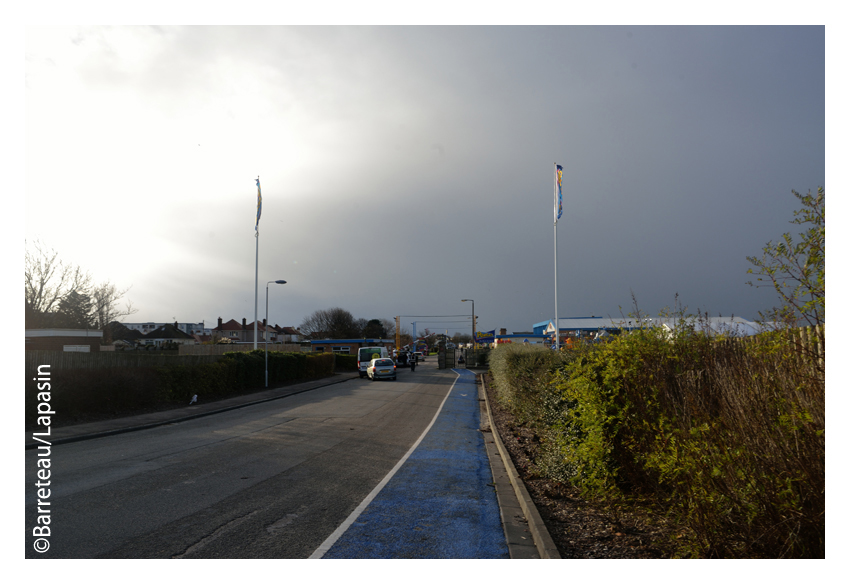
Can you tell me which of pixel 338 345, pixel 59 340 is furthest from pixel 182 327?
pixel 59 340

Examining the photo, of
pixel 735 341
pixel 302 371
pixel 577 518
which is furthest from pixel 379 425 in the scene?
pixel 302 371

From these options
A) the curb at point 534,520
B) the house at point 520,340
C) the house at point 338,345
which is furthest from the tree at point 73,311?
the house at point 338,345

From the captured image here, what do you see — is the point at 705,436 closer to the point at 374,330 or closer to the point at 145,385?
the point at 145,385

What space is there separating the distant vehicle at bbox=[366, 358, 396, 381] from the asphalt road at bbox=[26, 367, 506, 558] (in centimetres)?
1932

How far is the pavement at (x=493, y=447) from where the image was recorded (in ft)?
17.2

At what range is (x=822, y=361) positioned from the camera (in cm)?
384

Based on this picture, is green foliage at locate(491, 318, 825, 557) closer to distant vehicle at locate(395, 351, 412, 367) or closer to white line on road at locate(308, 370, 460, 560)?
white line on road at locate(308, 370, 460, 560)

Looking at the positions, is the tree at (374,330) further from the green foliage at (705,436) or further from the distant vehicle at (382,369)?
the green foliage at (705,436)

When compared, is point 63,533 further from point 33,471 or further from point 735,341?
point 735,341

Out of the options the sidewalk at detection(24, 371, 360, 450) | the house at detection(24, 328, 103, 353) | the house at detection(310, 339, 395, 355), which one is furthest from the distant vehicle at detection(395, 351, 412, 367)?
the house at detection(24, 328, 103, 353)

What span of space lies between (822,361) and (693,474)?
137cm

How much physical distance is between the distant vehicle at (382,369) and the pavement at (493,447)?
9.55 m

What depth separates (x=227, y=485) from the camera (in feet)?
25.0

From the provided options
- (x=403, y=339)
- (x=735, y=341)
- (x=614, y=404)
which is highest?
(x=735, y=341)
